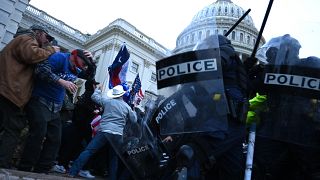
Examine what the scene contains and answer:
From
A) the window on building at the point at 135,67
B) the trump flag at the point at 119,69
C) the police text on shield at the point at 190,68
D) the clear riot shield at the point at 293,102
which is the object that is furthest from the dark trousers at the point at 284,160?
the window on building at the point at 135,67

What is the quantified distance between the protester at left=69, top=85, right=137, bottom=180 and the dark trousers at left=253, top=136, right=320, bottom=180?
1.63 meters

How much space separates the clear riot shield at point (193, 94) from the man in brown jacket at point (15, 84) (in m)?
1.23

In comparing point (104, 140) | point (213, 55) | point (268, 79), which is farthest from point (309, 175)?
point (104, 140)

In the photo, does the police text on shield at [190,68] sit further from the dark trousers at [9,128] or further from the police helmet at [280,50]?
the dark trousers at [9,128]

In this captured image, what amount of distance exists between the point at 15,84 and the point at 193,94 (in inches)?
70.1

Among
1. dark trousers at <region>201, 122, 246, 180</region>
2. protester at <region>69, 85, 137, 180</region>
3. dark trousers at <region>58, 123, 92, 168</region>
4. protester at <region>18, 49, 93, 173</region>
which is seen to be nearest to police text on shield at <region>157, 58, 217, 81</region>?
dark trousers at <region>201, 122, 246, 180</region>

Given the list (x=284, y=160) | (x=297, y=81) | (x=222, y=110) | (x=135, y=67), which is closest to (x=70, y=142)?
(x=222, y=110)

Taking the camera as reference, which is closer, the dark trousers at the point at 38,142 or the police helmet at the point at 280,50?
the police helmet at the point at 280,50

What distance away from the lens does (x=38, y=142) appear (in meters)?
3.35

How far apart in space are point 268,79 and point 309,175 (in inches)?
40.0

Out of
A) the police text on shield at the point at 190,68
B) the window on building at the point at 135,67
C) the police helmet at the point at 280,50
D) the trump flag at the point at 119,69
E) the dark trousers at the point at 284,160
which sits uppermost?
the window on building at the point at 135,67

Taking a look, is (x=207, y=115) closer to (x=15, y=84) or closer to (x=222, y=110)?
(x=222, y=110)

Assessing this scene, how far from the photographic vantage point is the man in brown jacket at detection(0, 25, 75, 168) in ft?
10.4

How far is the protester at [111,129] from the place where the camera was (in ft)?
13.9
